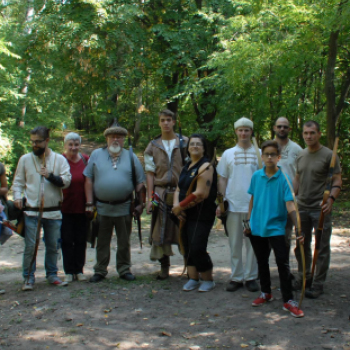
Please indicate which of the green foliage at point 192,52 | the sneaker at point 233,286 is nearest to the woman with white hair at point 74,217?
the sneaker at point 233,286

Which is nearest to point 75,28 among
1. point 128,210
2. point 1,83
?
point 1,83

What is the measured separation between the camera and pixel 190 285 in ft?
18.0

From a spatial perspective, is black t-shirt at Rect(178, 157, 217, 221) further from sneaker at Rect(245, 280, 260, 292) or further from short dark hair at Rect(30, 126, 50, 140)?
short dark hair at Rect(30, 126, 50, 140)

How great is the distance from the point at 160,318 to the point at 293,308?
140 cm

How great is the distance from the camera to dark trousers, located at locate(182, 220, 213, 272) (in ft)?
17.1

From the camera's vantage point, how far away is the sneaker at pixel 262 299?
480 cm

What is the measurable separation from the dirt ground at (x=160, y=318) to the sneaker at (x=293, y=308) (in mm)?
71

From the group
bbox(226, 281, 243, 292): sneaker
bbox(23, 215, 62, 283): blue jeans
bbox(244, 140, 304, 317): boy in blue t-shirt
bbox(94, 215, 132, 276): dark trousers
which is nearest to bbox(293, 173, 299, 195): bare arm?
bbox(244, 140, 304, 317): boy in blue t-shirt

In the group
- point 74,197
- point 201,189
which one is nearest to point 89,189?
point 74,197

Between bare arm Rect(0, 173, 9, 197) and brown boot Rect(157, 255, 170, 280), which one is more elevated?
bare arm Rect(0, 173, 9, 197)

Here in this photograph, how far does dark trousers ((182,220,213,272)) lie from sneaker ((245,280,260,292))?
52 centimetres

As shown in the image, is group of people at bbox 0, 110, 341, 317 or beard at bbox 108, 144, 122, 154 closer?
group of people at bbox 0, 110, 341, 317

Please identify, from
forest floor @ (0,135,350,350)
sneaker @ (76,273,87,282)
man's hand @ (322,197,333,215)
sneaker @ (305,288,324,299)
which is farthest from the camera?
sneaker @ (76,273,87,282)

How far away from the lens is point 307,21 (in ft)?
31.7
